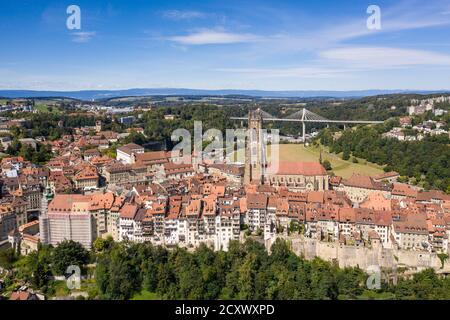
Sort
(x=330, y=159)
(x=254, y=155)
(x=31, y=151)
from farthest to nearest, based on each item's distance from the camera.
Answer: (x=330, y=159) → (x=31, y=151) → (x=254, y=155)

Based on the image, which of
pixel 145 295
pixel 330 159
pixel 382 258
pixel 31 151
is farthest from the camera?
pixel 330 159

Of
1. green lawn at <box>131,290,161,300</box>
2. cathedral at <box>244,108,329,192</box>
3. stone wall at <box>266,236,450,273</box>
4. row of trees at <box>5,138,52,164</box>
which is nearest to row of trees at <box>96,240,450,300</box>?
green lawn at <box>131,290,161,300</box>

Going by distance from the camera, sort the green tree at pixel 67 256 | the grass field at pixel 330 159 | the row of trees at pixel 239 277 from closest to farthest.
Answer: the row of trees at pixel 239 277
the green tree at pixel 67 256
the grass field at pixel 330 159

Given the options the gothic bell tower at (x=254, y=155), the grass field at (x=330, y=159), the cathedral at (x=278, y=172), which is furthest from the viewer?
the grass field at (x=330, y=159)

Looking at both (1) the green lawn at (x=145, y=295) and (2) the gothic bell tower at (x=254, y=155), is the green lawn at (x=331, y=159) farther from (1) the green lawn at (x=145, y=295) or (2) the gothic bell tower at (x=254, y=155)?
(1) the green lawn at (x=145, y=295)

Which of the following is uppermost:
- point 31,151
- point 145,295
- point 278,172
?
point 31,151

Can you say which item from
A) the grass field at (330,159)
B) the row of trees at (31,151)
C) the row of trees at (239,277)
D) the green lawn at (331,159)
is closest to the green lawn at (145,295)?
the row of trees at (239,277)

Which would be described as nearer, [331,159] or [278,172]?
[278,172]

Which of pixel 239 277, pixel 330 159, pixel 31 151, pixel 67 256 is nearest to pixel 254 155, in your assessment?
pixel 239 277

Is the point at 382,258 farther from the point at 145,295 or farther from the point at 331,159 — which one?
the point at 331,159
